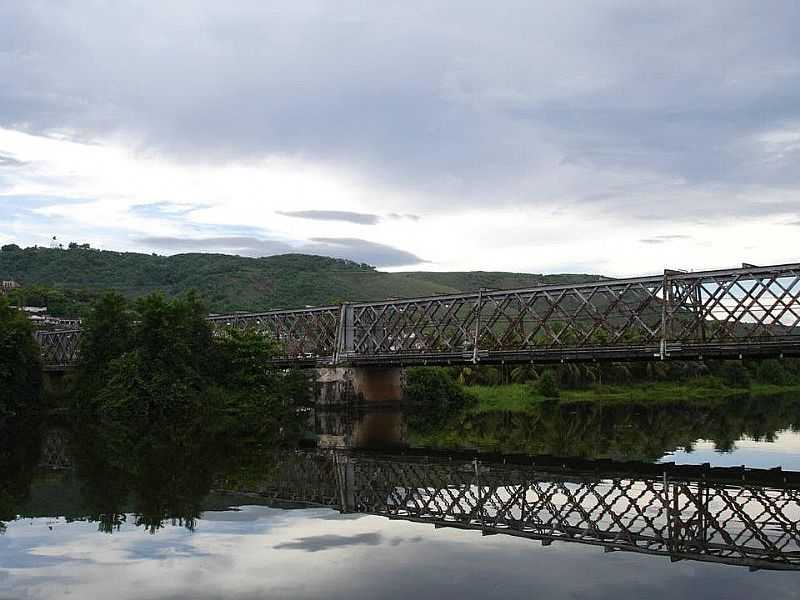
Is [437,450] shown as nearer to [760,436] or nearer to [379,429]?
[379,429]

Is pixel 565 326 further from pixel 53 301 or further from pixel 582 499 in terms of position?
pixel 53 301

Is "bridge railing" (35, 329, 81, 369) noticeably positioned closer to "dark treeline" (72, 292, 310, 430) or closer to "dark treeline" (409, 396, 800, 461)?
"dark treeline" (72, 292, 310, 430)

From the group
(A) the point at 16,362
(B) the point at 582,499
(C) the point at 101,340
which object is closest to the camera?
(B) the point at 582,499

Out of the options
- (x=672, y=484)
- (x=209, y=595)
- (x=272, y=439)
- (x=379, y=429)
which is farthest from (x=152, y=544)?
(x=379, y=429)

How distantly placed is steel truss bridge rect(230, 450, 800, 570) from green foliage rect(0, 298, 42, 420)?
31.9 metres

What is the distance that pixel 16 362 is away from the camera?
6391 centimetres

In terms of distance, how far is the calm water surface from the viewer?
695 inches

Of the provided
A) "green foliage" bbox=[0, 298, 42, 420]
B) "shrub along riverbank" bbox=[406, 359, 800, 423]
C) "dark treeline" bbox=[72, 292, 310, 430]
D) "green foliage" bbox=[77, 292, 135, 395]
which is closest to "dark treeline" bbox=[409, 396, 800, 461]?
"shrub along riverbank" bbox=[406, 359, 800, 423]

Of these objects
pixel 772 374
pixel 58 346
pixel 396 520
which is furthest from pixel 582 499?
pixel 772 374

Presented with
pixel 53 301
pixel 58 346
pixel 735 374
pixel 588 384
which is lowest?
pixel 588 384

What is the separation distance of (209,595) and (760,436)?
4256cm

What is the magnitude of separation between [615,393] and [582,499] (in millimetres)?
74369

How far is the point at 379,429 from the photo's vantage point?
5900 cm

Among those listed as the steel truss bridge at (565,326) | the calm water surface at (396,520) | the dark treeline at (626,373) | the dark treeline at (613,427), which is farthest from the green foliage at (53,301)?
the calm water surface at (396,520)
